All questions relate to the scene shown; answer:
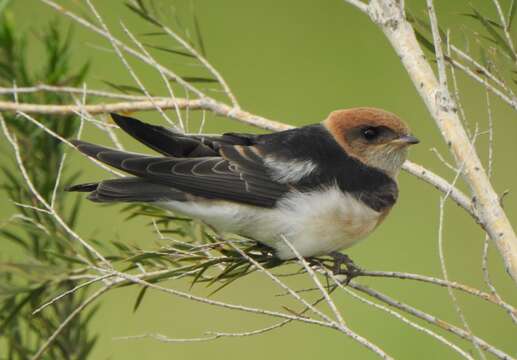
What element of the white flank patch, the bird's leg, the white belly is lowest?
the bird's leg

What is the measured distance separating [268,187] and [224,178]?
0.11 m

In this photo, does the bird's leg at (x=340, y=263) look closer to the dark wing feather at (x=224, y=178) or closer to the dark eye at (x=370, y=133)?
the dark wing feather at (x=224, y=178)

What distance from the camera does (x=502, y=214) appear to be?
135cm

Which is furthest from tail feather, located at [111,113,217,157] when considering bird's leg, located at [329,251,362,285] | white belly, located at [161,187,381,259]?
bird's leg, located at [329,251,362,285]

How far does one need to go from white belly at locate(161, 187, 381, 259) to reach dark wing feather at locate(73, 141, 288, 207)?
0.03 m

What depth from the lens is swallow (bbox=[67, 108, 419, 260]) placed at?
2.12 metres

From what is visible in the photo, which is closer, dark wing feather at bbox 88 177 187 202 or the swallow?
dark wing feather at bbox 88 177 187 202

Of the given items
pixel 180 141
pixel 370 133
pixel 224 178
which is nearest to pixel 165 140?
pixel 180 141

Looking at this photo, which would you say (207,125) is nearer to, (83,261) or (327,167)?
(327,167)

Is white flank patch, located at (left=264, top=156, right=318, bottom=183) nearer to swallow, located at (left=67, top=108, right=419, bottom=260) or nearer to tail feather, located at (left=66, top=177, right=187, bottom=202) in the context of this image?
swallow, located at (left=67, top=108, right=419, bottom=260)

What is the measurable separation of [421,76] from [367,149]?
3.34 feet

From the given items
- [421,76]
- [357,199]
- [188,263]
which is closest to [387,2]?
[421,76]

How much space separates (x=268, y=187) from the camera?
2.22 metres

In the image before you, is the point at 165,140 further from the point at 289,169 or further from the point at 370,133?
the point at 370,133
